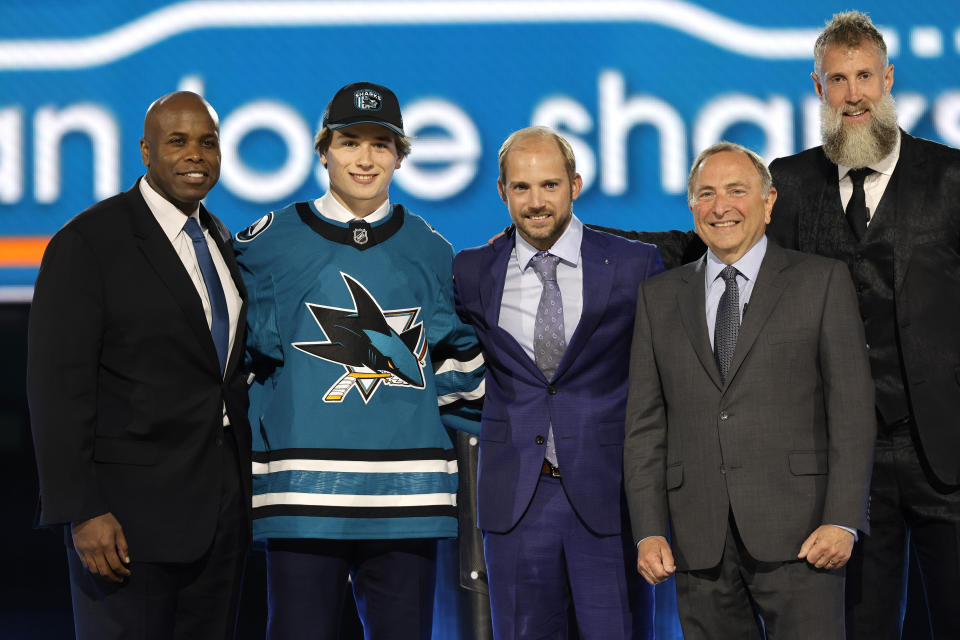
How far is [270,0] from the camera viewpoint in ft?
15.0

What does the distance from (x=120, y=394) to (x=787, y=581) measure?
1.56 m

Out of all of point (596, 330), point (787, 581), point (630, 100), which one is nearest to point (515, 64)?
point (630, 100)

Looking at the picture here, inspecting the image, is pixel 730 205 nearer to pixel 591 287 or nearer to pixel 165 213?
pixel 591 287

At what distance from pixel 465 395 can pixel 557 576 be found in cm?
53

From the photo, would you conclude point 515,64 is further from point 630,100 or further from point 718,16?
point 718,16

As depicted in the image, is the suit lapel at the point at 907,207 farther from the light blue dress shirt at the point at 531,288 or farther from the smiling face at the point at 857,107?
the light blue dress shirt at the point at 531,288

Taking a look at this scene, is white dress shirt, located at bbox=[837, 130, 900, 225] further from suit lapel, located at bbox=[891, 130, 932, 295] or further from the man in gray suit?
the man in gray suit

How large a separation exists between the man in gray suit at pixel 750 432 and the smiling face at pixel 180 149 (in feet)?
3.82

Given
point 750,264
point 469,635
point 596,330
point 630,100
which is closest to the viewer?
point 750,264

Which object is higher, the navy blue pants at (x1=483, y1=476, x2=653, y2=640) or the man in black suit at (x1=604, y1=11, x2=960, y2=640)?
the man in black suit at (x1=604, y1=11, x2=960, y2=640)

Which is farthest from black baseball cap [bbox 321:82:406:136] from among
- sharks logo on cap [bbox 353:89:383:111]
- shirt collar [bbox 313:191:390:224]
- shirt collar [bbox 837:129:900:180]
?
shirt collar [bbox 837:129:900:180]

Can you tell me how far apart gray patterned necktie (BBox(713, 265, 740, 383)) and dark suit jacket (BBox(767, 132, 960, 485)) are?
430 millimetres

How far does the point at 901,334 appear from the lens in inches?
102

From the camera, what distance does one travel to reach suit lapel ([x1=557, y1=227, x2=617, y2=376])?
259 centimetres
